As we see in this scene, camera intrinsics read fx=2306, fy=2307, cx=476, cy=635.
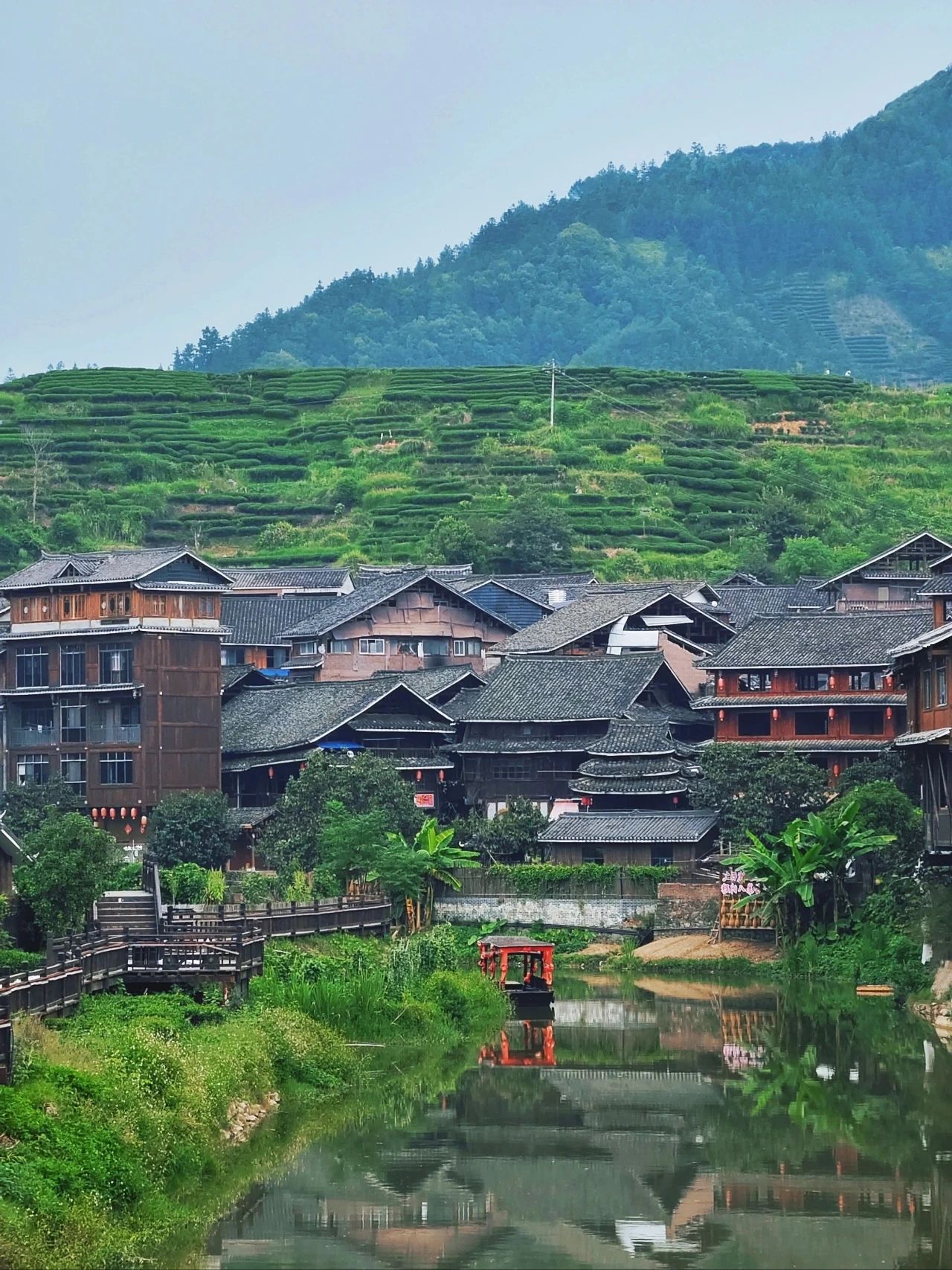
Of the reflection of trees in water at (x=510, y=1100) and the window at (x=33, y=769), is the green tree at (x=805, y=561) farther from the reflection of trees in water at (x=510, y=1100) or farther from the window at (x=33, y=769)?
the reflection of trees in water at (x=510, y=1100)

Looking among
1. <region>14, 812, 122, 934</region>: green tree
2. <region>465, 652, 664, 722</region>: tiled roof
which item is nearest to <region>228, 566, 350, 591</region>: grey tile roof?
<region>465, 652, 664, 722</region>: tiled roof

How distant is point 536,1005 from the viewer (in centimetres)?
5091

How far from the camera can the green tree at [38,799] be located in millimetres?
67312

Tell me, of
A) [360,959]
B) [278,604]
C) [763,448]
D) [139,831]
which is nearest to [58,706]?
[139,831]

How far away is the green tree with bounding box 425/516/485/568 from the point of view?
348 feet

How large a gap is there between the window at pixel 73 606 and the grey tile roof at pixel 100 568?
60cm

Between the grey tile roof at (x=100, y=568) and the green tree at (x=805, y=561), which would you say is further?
the green tree at (x=805, y=561)

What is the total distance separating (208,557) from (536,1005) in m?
67.1

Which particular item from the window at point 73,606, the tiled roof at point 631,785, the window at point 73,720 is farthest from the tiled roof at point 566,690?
the window at point 73,606

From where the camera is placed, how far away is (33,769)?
71750 millimetres

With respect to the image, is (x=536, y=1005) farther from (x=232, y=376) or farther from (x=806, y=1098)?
(x=232, y=376)

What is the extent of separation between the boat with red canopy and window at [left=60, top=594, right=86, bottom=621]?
21422 mm

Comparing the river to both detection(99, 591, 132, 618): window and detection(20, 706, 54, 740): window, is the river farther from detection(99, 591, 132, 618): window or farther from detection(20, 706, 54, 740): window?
detection(20, 706, 54, 740): window

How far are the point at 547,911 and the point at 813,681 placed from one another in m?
10.9
